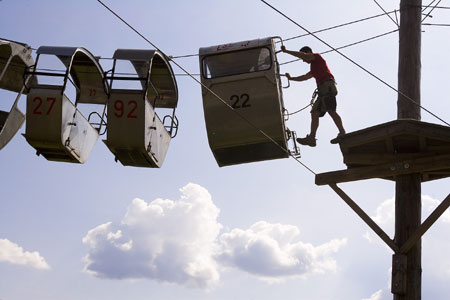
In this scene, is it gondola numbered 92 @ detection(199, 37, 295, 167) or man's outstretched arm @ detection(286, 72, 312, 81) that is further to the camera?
man's outstretched arm @ detection(286, 72, 312, 81)

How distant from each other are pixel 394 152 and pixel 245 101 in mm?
2847

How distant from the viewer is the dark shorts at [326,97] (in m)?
14.6

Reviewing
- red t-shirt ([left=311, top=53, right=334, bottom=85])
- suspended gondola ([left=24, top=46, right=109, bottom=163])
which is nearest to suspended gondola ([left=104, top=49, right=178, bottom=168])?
suspended gondola ([left=24, top=46, right=109, bottom=163])

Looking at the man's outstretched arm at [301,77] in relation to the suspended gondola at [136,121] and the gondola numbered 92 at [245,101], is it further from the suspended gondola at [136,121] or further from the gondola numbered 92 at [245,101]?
the suspended gondola at [136,121]

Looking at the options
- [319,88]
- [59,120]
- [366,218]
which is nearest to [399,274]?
[366,218]

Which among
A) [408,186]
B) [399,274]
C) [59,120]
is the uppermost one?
[59,120]

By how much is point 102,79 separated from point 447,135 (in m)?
6.83

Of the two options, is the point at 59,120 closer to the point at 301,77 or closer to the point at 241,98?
the point at 241,98

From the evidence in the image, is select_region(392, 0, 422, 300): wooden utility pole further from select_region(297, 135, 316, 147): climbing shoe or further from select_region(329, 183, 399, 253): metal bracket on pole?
select_region(297, 135, 316, 147): climbing shoe

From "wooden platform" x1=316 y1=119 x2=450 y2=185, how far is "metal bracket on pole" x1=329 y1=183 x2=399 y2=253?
19 centimetres

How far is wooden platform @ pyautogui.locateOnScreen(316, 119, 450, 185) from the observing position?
1287 centimetres

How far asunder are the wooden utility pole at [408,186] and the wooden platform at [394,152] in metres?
0.20

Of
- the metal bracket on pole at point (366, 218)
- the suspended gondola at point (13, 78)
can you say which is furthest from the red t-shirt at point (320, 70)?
the suspended gondola at point (13, 78)

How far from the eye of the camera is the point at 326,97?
14656 mm
